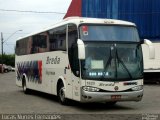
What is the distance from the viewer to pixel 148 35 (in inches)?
2164

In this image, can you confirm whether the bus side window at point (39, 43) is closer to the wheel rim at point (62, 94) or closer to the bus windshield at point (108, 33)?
the wheel rim at point (62, 94)

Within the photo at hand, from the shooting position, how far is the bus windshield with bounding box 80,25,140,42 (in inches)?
626

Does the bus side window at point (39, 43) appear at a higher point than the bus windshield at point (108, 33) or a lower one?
lower

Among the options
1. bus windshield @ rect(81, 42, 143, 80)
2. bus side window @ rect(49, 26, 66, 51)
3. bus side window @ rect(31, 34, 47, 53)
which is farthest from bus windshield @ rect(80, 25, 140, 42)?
bus side window @ rect(31, 34, 47, 53)

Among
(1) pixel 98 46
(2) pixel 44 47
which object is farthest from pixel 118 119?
(2) pixel 44 47

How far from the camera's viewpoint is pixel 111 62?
15.7 m

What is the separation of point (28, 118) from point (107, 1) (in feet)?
148

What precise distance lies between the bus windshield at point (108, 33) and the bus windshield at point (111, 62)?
9.7 inches

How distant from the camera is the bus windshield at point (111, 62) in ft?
50.9

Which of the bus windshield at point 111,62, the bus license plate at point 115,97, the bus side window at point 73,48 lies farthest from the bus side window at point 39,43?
the bus license plate at point 115,97

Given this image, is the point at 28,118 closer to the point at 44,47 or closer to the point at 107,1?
the point at 44,47

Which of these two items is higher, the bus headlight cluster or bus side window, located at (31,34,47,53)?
bus side window, located at (31,34,47,53)

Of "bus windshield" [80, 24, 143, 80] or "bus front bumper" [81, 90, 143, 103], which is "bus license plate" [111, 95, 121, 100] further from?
"bus windshield" [80, 24, 143, 80]

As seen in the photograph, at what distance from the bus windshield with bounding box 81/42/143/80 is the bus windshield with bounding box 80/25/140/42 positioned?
247 millimetres
